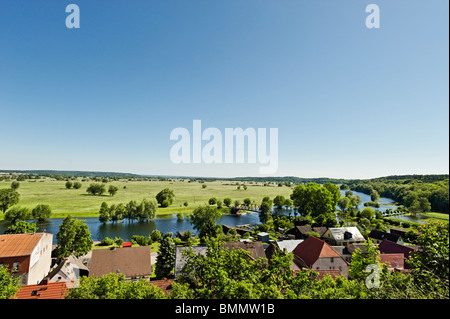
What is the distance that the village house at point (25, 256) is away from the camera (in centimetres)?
1970

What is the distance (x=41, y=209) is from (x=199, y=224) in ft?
130

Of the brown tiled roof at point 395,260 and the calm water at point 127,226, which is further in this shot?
the calm water at point 127,226

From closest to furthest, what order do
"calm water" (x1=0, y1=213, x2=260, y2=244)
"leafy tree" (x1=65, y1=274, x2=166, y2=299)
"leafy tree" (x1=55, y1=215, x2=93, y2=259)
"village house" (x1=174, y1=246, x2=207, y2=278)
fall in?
"leafy tree" (x1=65, y1=274, x2=166, y2=299)
"village house" (x1=174, y1=246, x2=207, y2=278)
"leafy tree" (x1=55, y1=215, x2=93, y2=259)
"calm water" (x1=0, y1=213, x2=260, y2=244)

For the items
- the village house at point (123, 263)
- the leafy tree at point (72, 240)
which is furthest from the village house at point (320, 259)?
the leafy tree at point (72, 240)

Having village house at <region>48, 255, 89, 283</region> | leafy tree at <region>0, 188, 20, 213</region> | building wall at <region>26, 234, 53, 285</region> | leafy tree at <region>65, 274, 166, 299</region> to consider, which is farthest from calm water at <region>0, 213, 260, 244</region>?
leafy tree at <region>65, 274, 166, 299</region>

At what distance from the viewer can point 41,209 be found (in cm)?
5203

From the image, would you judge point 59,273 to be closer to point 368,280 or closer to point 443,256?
point 368,280

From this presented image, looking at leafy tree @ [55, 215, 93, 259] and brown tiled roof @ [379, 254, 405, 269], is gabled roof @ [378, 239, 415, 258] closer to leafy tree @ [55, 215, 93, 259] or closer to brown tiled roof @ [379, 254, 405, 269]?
brown tiled roof @ [379, 254, 405, 269]

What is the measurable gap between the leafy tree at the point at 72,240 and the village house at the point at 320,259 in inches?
1135

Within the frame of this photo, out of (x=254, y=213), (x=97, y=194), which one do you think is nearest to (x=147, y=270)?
(x=254, y=213)

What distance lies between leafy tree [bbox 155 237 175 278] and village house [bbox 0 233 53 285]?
1164cm

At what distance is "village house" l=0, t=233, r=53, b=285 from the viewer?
19703mm

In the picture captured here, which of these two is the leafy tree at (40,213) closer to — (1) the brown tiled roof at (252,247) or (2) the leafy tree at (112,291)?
(1) the brown tiled roof at (252,247)
